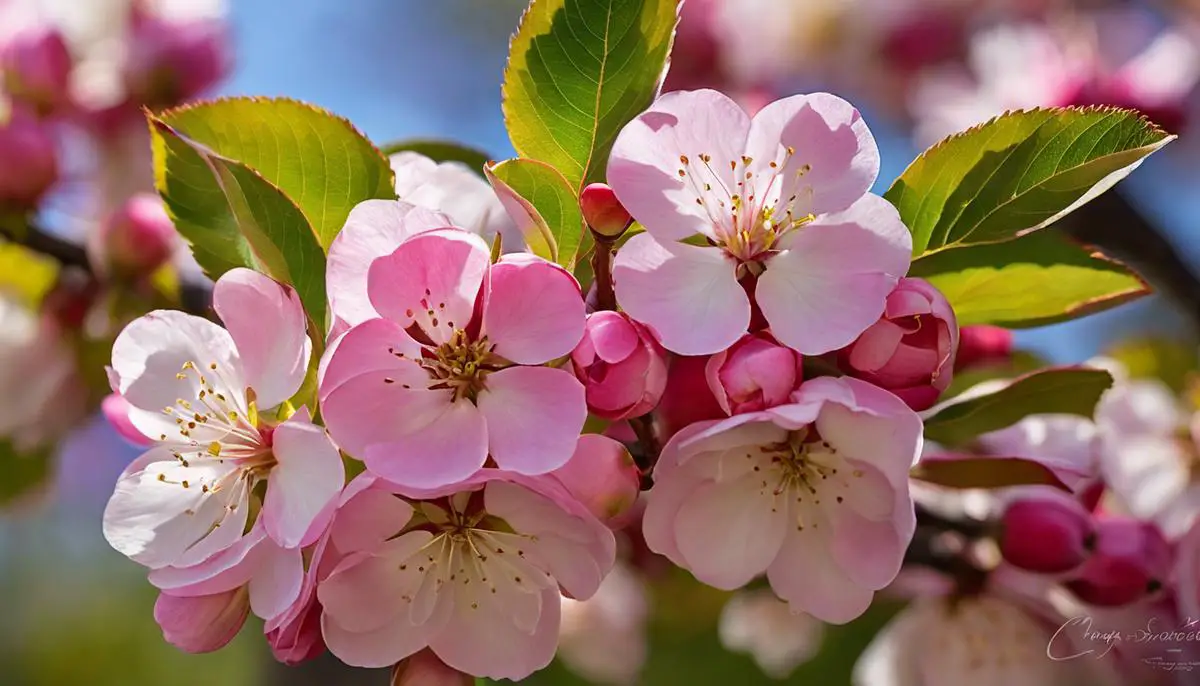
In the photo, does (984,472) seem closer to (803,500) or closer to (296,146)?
(803,500)

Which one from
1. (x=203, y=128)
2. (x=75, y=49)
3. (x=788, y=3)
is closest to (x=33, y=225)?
(x=75, y=49)

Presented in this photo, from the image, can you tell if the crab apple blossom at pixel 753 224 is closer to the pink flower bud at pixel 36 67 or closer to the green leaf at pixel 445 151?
the green leaf at pixel 445 151

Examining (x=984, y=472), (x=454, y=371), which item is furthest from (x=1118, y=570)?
(x=454, y=371)

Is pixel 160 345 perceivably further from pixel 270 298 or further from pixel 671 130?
pixel 671 130

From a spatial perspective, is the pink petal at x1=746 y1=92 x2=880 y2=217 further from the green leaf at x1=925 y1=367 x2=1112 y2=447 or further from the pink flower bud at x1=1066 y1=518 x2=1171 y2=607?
the pink flower bud at x1=1066 y1=518 x2=1171 y2=607

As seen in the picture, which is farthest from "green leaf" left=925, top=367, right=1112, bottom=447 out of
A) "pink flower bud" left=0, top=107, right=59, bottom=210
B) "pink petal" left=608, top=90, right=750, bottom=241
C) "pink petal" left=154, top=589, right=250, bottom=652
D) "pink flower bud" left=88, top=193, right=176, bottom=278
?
"pink flower bud" left=0, top=107, right=59, bottom=210

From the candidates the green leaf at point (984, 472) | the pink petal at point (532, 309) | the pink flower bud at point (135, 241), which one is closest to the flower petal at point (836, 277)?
the pink petal at point (532, 309)
